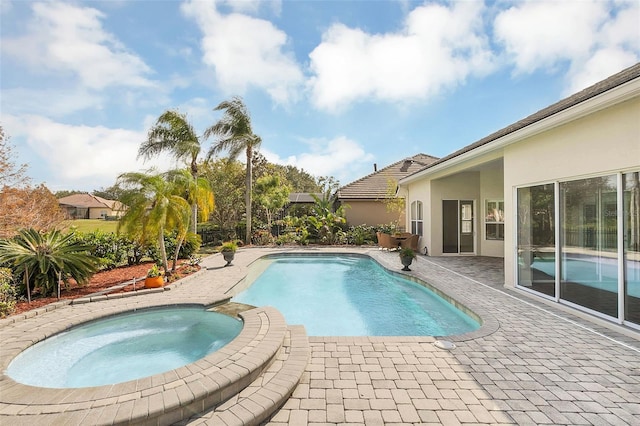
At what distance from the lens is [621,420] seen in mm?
3039

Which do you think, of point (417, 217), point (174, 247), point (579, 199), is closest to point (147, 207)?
point (174, 247)

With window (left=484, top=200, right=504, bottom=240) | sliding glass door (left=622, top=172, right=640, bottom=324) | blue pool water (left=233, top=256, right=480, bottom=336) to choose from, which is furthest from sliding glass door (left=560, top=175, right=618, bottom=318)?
window (left=484, top=200, right=504, bottom=240)

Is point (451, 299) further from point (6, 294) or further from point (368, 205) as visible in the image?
point (368, 205)

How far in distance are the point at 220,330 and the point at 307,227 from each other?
15646 mm

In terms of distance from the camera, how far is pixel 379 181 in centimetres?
2555

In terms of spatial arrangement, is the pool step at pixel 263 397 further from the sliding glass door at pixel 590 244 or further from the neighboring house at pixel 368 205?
the neighboring house at pixel 368 205

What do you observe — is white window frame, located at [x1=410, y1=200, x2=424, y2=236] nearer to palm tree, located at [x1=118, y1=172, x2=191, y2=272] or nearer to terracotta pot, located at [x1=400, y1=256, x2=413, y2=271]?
terracotta pot, located at [x1=400, y1=256, x2=413, y2=271]

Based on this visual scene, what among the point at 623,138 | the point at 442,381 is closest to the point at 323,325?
the point at 442,381

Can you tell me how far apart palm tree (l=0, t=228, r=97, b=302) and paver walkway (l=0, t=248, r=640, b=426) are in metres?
7.05

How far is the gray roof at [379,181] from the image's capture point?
951 inches

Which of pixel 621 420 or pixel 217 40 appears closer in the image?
pixel 621 420

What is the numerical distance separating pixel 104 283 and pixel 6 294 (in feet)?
8.73

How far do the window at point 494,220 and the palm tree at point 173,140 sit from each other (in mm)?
15875

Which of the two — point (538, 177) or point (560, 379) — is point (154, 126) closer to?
point (538, 177)
